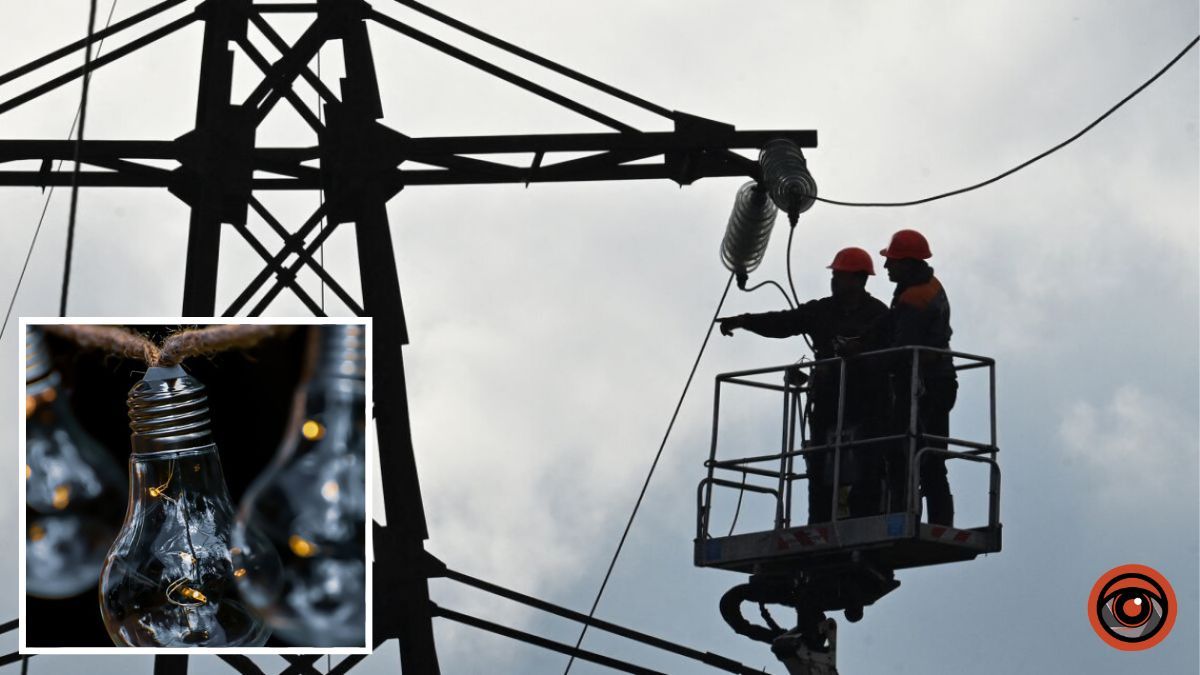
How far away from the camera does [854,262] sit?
21031 mm

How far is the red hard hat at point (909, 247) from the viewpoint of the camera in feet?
67.7

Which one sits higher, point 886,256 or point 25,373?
point 886,256

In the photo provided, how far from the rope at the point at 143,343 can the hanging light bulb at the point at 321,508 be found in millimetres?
684

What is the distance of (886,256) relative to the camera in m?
20.8

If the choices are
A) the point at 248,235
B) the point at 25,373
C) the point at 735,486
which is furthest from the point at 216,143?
the point at 735,486

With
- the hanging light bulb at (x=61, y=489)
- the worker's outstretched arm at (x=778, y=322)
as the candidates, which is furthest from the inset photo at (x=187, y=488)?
the worker's outstretched arm at (x=778, y=322)

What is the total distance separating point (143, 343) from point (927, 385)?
17.1ft

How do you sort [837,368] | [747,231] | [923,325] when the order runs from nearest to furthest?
1. [923,325]
2. [837,368]
3. [747,231]

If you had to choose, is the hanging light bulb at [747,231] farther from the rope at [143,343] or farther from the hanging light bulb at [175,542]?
the hanging light bulb at [175,542]

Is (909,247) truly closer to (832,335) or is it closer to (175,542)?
(832,335)

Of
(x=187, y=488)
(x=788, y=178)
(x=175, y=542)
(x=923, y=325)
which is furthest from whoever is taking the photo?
(x=788, y=178)

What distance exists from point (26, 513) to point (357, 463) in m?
2.24

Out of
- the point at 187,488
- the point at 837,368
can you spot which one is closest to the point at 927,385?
the point at 837,368

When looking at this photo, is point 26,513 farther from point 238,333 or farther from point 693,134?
point 693,134
